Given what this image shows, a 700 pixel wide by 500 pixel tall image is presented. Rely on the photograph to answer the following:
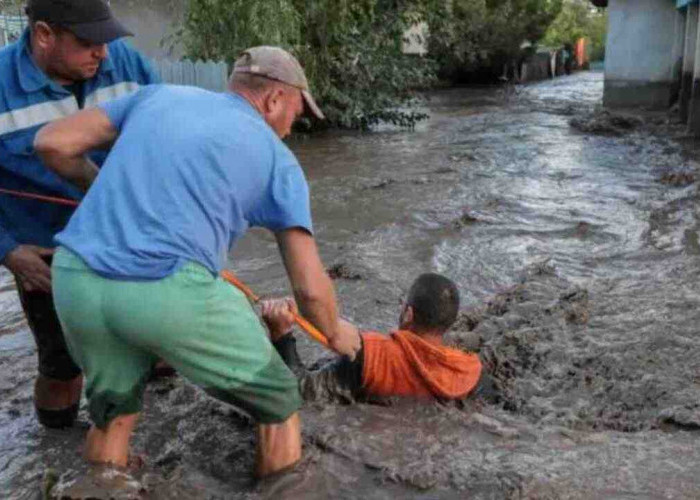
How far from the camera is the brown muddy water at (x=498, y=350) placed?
11.5ft

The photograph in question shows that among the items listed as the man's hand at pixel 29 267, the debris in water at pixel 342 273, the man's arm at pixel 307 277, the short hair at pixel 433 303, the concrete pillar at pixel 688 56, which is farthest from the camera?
the concrete pillar at pixel 688 56

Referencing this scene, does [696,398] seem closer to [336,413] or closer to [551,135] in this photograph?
[336,413]

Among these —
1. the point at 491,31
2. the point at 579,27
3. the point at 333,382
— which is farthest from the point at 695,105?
the point at 579,27

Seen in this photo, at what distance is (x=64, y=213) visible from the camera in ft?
12.2

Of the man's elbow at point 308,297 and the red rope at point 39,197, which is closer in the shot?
the man's elbow at point 308,297

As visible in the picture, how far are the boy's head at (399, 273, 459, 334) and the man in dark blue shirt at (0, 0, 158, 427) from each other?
151 cm

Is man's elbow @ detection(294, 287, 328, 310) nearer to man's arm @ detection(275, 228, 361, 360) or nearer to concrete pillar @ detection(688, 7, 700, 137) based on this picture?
man's arm @ detection(275, 228, 361, 360)

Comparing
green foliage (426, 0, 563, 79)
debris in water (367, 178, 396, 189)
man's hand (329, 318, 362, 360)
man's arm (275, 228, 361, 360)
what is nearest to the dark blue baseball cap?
man's arm (275, 228, 361, 360)

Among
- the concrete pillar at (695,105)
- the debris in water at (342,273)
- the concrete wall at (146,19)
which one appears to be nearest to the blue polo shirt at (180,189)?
the debris in water at (342,273)

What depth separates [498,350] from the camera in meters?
5.18

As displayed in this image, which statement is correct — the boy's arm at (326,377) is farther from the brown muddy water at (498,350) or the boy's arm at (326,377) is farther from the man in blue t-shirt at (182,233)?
the man in blue t-shirt at (182,233)

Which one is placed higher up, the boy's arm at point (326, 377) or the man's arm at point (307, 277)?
the man's arm at point (307, 277)

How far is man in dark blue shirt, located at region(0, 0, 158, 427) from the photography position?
130 inches

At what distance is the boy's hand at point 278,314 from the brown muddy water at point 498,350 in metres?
0.38
